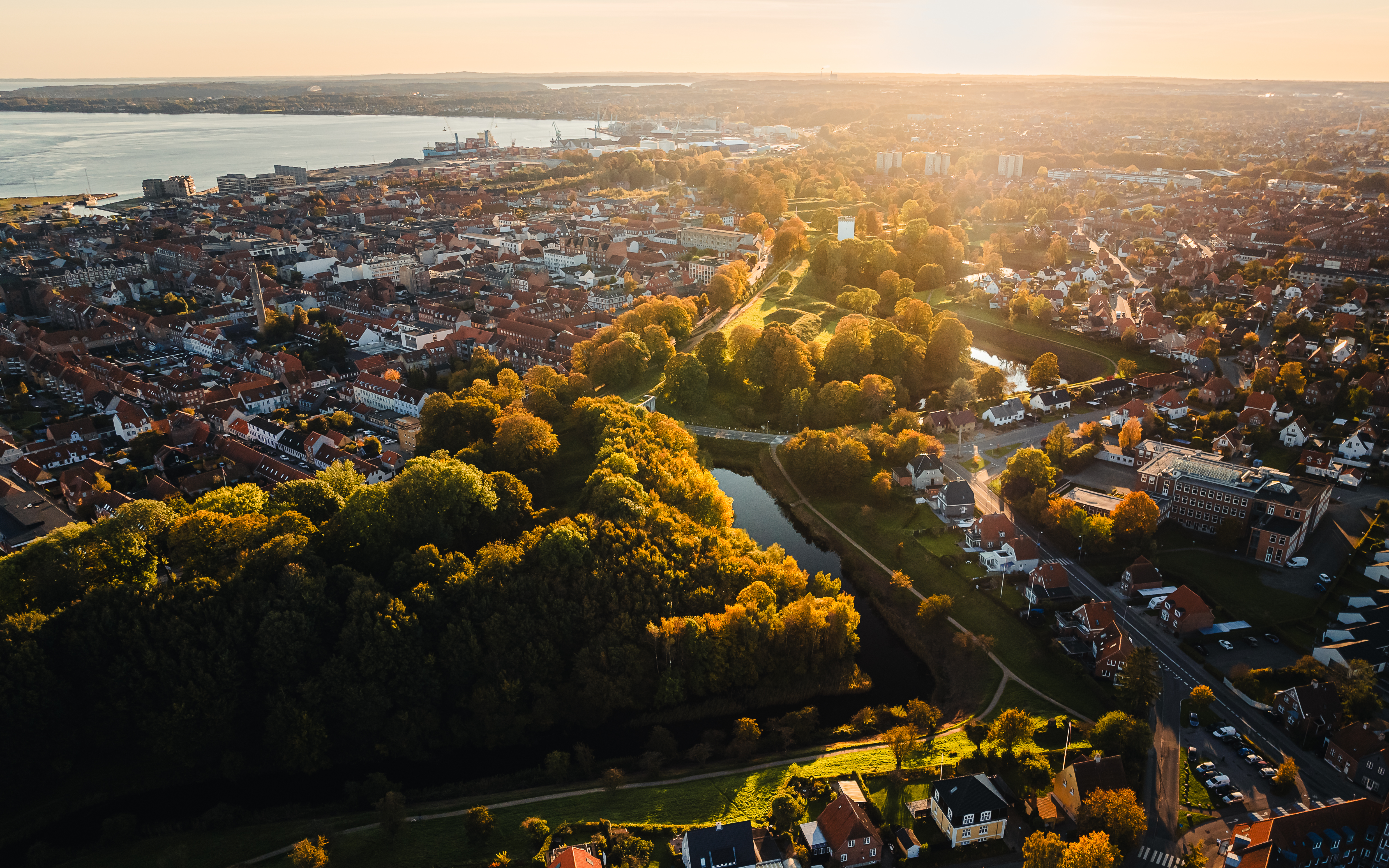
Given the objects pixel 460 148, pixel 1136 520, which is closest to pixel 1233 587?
pixel 1136 520

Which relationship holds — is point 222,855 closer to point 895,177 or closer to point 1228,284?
point 1228,284

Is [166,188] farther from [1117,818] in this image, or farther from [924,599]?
[1117,818]

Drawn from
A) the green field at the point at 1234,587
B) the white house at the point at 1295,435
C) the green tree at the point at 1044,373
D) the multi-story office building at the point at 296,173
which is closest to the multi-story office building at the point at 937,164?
the green tree at the point at 1044,373

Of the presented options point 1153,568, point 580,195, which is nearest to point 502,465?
point 1153,568

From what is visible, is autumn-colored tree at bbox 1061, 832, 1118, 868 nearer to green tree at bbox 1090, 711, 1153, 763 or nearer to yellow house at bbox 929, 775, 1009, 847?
yellow house at bbox 929, 775, 1009, 847

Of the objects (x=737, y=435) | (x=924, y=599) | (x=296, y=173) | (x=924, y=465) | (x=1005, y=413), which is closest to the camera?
(x=924, y=599)
